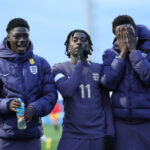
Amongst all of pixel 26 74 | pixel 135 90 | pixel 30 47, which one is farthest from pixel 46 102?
pixel 135 90

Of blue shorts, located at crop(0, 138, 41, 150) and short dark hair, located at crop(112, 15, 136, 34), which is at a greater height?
short dark hair, located at crop(112, 15, 136, 34)

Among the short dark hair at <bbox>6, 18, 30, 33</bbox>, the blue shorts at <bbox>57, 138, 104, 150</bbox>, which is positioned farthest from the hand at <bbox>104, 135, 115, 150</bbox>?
the short dark hair at <bbox>6, 18, 30, 33</bbox>

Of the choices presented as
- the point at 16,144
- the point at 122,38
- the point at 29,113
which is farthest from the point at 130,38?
the point at 16,144

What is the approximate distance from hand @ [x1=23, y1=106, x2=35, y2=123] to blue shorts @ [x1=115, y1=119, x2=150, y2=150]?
38.7 inches

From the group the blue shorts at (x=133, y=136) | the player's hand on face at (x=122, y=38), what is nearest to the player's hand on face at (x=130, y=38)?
the player's hand on face at (x=122, y=38)

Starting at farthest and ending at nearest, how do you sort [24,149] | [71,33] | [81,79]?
1. [71,33]
2. [81,79]
3. [24,149]

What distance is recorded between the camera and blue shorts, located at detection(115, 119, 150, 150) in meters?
3.62

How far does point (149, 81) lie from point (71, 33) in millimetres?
1173

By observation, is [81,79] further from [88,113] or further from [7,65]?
[7,65]

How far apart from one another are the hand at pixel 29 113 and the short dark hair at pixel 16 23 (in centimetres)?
97

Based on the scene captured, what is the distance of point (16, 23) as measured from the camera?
12.4 feet

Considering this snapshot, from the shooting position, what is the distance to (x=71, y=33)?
418 centimetres

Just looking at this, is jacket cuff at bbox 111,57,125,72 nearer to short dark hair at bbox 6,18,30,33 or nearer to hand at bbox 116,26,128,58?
hand at bbox 116,26,128,58

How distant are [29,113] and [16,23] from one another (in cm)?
107
